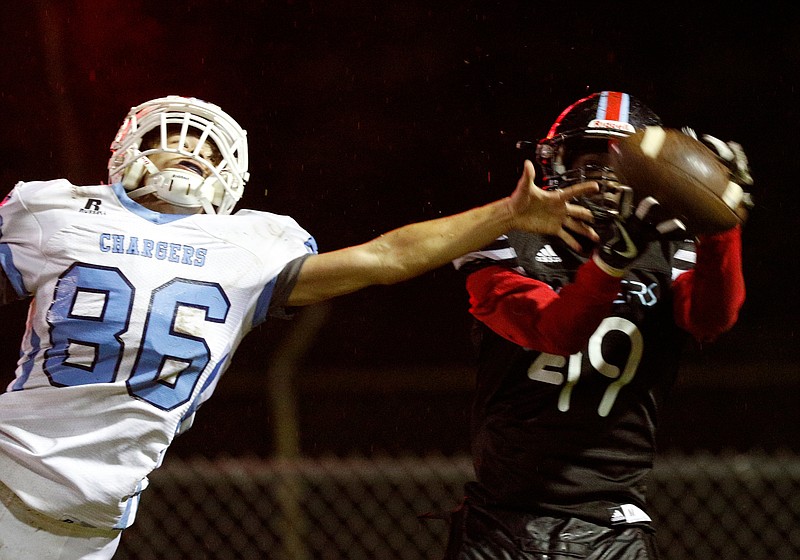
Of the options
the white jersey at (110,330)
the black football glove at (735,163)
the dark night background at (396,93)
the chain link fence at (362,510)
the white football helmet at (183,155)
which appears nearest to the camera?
the white jersey at (110,330)

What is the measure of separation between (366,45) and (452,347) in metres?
2.79

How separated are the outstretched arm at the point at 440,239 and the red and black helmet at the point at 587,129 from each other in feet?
1.87

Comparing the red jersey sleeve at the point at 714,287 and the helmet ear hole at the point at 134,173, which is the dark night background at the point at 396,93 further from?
the helmet ear hole at the point at 134,173

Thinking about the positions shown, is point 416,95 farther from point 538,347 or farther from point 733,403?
point 538,347

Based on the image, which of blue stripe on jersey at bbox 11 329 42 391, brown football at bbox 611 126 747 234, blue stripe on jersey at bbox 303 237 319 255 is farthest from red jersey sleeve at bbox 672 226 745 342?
blue stripe on jersey at bbox 11 329 42 391

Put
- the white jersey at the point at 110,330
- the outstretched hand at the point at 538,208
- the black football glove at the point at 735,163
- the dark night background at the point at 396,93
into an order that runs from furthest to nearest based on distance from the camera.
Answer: the dark night background at the point at 396,93 < the black football glove at the point at 735,163 < the outstretched hand at the point at 538,208 < the white jersey at the point at 110,330

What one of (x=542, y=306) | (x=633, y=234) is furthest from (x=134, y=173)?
(x=633, y=234)

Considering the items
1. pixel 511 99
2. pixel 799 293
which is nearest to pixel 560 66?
pixel 511 99

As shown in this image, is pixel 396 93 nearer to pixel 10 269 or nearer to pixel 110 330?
pixel 10 269

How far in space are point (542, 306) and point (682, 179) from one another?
0.58 metres

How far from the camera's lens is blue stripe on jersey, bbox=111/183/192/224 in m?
2.91

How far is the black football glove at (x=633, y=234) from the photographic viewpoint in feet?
9.57

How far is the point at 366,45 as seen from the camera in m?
8.21

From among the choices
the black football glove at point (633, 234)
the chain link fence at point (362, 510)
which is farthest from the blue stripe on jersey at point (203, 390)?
the chain link fence at point (362, 510)
